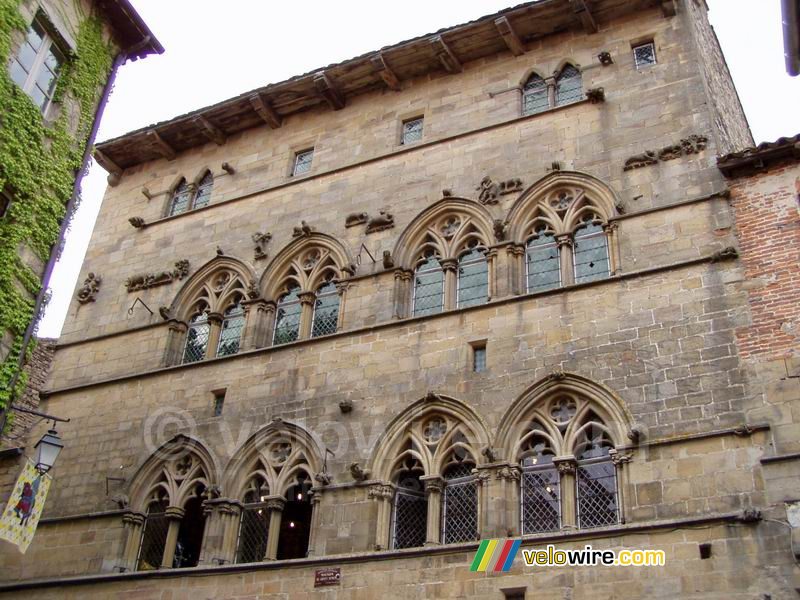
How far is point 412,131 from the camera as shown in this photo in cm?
1656

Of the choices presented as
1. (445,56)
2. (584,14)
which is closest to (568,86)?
(584,14)

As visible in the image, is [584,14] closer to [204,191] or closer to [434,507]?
[204,191]

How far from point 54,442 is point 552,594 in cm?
629

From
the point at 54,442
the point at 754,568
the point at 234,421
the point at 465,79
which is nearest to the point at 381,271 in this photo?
the point at 234,421

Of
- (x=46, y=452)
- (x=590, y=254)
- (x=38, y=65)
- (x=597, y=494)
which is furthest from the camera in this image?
(x=38, y=65)

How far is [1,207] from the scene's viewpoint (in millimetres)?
13180

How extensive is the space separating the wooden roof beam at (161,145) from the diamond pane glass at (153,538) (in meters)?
7.80

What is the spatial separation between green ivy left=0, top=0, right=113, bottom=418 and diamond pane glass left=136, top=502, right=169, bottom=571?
9.30 ft

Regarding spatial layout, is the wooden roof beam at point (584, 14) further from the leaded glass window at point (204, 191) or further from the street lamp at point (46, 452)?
the street lamp at point (46, 452)

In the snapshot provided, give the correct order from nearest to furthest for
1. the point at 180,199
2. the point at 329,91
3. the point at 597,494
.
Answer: the point at 597,494 → the point at 329,91 → the point at 180,199

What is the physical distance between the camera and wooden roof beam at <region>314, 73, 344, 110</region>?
17062 millimetres

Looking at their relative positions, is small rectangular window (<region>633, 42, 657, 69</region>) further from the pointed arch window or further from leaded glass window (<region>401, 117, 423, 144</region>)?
leaded glass window (<region>401, 117, 423, 144</region>)

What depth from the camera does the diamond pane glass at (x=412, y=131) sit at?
16.4m

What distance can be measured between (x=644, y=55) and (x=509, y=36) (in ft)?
7.68
